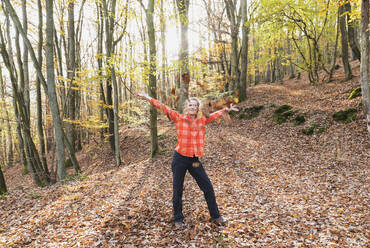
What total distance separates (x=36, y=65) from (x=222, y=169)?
7.65 meters

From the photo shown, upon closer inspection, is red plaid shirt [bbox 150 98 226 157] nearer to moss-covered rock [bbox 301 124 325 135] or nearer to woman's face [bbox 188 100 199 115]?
woman's face [bbox 188 100 199 115]

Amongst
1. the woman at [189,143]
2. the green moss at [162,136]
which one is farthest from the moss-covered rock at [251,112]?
the woman at [189,143]

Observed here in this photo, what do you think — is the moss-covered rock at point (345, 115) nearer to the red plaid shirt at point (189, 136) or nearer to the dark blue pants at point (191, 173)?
the dark blue pants at point (191, 173)

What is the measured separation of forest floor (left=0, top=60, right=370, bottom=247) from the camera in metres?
3.67

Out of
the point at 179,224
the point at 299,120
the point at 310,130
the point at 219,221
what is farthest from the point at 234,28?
the point at 179,224

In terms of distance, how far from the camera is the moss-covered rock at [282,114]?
11133 mm

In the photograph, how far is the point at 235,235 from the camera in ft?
12.0

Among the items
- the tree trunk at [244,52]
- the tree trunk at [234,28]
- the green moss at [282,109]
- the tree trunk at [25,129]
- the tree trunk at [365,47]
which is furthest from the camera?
the tree trunk at [234,28]

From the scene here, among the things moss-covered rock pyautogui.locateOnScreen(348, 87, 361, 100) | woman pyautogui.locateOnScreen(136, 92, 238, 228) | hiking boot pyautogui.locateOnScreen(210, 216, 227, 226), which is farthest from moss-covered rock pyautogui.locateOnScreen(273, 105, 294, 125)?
woman pyautogui.locateOnScreen(136, 92, 238, 228)

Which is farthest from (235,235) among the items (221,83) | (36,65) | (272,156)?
(221,83)

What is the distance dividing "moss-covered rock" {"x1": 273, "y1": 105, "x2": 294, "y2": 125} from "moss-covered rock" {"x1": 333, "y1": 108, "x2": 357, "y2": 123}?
6.85ft

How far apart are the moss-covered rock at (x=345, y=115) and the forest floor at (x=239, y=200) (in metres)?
0.20

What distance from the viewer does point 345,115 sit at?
357 inches

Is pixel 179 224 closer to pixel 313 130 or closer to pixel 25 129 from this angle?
pixel 25 129
